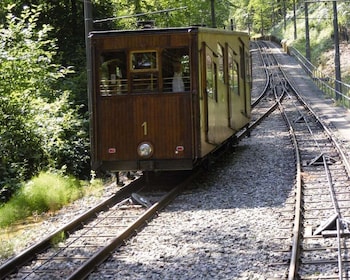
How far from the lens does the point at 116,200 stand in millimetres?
11555

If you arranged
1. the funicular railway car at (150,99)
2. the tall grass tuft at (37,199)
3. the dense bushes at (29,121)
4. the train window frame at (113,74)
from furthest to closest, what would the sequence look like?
the dense bushes at (29,121)
the train window frame at (113,74)
the funicular railway car at (150,99)
the tall grass tuft at (37,199)

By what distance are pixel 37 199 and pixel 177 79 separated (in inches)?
132

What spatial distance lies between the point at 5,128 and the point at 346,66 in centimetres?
3283

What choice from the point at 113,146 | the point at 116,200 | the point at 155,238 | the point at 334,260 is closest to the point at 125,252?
the point at 155,238

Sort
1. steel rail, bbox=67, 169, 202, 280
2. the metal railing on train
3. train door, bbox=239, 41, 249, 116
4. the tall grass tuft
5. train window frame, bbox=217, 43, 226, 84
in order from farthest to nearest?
the metal railing on train < train door, bbox=239, 41, 249, 116 < train window frame, bbox=217, 43, 226, 84 < the tall grass tuft < steel rail, bbox=67, 169, 202, 280

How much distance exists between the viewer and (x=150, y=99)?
40.0 feet

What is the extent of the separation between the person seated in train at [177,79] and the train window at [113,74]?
2.95 ft

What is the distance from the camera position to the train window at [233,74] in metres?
15.1

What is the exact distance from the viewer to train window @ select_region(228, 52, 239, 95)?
15141 mm

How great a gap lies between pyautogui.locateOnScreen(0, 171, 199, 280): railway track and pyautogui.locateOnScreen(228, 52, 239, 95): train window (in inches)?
158

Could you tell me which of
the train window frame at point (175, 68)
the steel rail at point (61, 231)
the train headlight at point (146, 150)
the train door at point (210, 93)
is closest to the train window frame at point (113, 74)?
the train window frame at point (175, 68)

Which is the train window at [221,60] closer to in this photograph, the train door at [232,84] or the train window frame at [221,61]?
the train window frame at [221,61]

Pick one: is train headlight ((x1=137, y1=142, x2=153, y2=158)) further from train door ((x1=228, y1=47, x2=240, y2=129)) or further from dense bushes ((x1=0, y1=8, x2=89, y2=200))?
train door ((x1=228, y1=47, x2=240, y2=129))

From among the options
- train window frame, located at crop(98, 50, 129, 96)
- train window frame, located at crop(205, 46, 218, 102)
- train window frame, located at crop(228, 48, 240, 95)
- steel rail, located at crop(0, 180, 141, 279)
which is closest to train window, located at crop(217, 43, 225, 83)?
train window frame, located at crop(205, 46, 218, 102)
